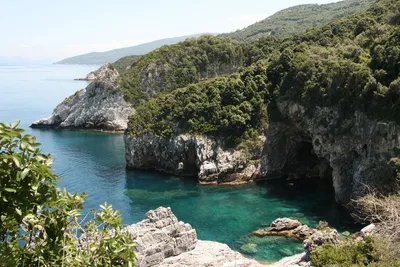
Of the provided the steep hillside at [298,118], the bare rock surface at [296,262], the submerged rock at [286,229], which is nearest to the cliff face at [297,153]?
the steep hillside at [298,118]

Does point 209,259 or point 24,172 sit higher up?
point 24,172

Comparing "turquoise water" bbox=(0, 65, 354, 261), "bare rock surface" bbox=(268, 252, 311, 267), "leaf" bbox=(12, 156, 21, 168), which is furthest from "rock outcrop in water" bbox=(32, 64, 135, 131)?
"leaf" bbox=(12, 156, 21, 168)

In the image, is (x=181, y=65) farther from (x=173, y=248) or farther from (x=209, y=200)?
(x=173, y=248)

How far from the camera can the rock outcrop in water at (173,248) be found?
88.5 ft

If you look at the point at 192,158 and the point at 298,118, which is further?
the point at 192,158

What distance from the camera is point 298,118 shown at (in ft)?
168

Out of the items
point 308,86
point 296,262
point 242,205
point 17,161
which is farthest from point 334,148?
point 17,161

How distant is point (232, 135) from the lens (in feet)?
181

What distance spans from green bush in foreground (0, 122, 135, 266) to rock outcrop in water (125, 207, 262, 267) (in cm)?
1904

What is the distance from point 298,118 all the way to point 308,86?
4.77 meters

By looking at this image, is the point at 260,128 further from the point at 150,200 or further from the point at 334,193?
the point at 150,200

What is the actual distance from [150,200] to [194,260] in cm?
1975

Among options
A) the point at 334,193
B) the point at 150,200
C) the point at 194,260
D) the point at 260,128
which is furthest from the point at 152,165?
the point at 194,260

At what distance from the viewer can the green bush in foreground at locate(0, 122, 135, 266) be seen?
5963mm
